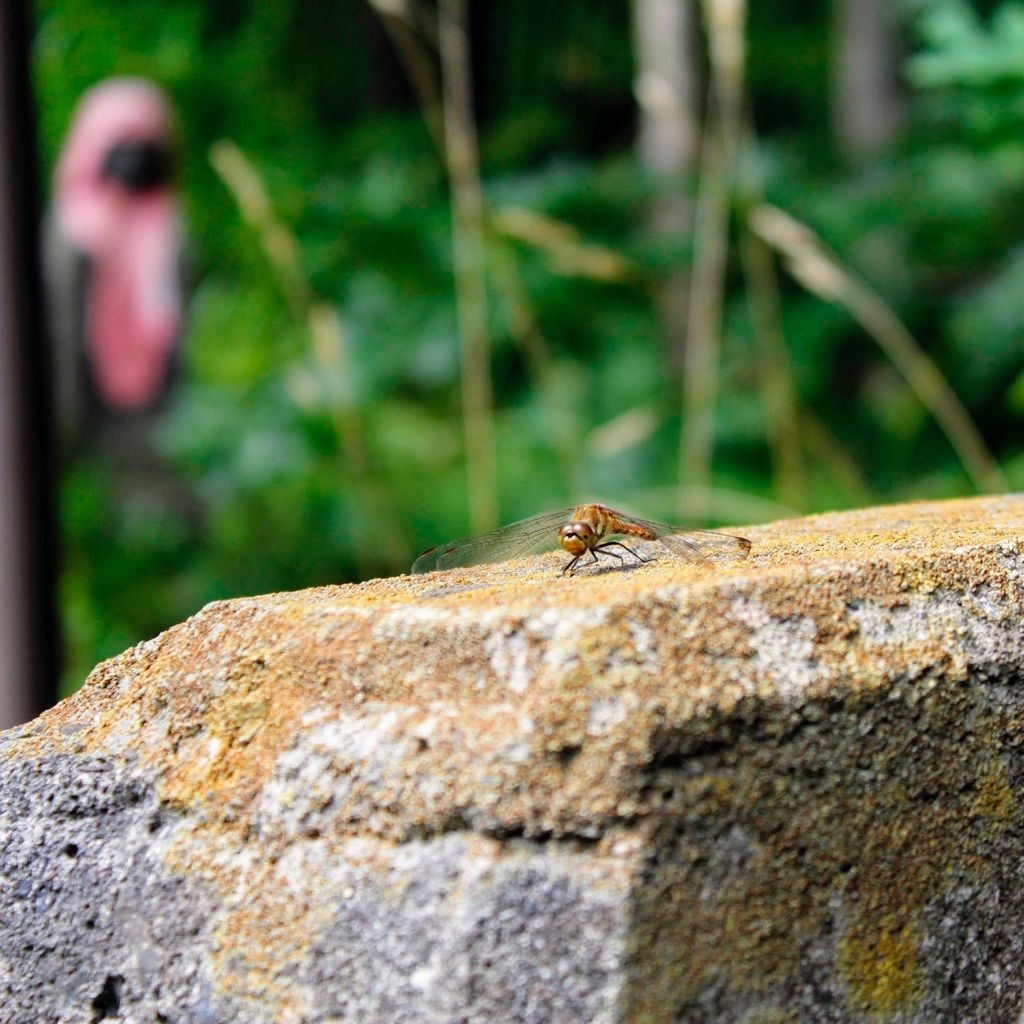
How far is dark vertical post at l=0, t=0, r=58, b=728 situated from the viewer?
7.59ft

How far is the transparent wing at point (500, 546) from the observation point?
4.03 feet

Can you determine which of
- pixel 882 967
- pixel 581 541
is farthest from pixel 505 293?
pixel 882 967

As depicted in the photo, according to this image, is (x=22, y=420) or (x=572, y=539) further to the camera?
(x=22, y=420)

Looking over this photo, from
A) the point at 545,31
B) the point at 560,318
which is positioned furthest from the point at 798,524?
the point at 545,31

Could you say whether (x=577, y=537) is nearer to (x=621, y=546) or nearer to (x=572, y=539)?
(x=572, y=539)

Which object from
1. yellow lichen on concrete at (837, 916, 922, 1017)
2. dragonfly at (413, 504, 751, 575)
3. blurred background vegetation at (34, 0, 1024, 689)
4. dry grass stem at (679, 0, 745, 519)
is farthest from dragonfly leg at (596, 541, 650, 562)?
blurred background vegetation at (34, 0, 1024, 689)

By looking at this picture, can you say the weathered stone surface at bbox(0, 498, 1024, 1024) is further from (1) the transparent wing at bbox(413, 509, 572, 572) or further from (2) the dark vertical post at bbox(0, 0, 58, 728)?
(2) the dark vertical post at bbox(0, 0, 58, 728)

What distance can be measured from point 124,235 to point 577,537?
3429mm

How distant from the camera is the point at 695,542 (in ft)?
3.76

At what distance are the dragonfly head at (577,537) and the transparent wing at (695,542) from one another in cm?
6

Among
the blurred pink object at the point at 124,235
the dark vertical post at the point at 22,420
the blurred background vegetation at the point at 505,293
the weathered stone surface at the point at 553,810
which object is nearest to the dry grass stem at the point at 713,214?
the blurred background vegetation at the point at 505,293

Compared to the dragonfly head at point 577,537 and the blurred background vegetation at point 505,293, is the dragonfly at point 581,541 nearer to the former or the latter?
the dragonfly head at point 577,537

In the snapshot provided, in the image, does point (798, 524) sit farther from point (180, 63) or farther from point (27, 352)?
point (180, 63)

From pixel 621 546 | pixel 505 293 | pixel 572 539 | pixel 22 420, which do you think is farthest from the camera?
pixel 505 293
